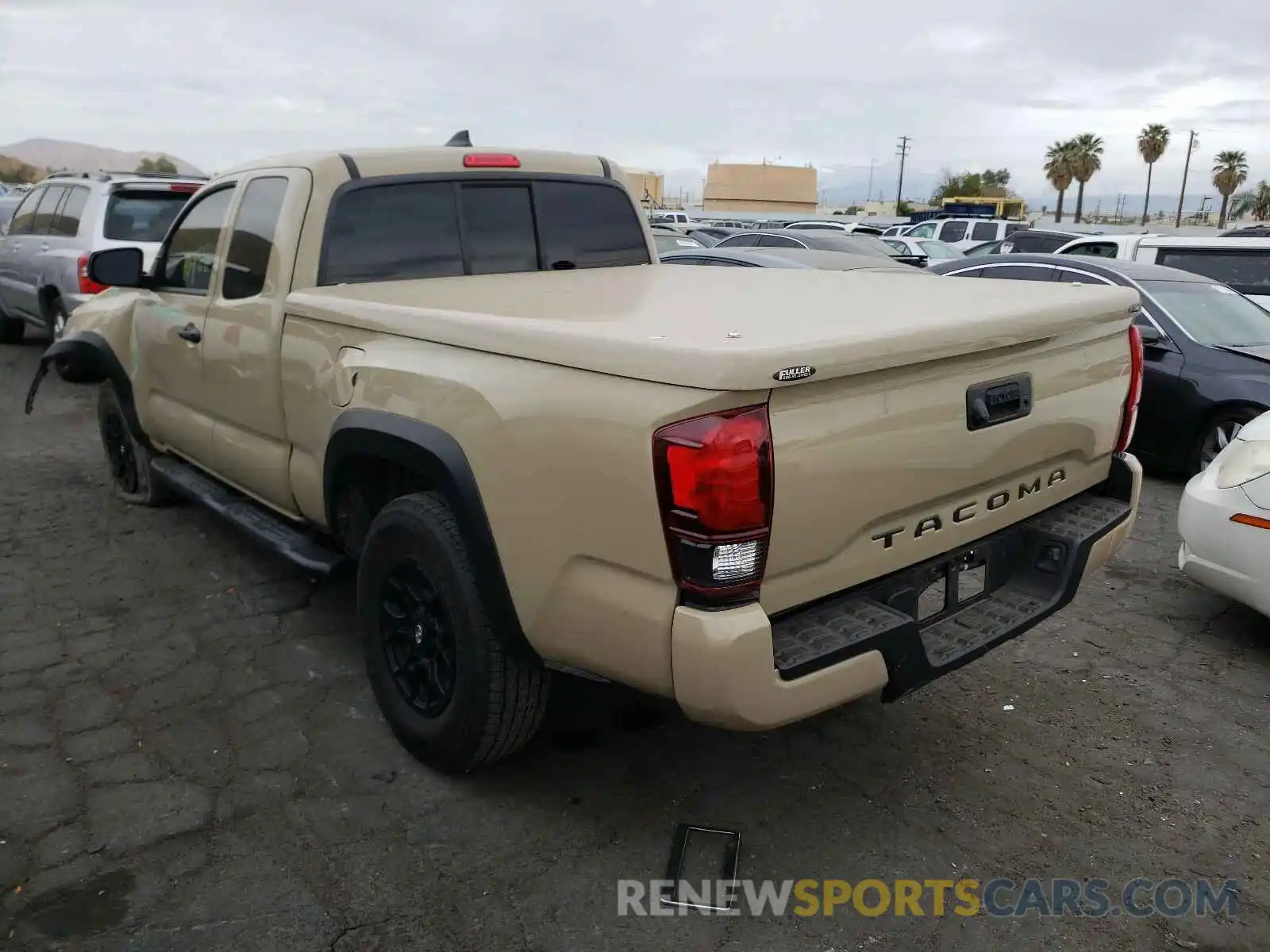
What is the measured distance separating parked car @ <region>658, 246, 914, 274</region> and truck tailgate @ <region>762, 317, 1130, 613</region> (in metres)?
7.06

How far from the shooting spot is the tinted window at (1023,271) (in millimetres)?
7832

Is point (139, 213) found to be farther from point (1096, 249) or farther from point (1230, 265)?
point (1230, 265)

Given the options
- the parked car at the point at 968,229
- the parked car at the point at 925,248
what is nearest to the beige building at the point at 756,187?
the parked car at the point at 968,229

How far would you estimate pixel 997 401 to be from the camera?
262 cm

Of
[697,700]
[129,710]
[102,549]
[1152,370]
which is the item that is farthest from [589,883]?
[1152,370]

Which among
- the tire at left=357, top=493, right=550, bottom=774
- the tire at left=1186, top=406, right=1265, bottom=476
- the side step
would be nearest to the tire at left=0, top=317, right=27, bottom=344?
the side step

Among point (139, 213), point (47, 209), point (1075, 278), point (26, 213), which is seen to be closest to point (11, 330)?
point (26, 213)

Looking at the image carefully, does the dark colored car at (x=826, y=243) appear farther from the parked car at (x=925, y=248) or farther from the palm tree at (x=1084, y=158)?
the palm tree at (x=1084, y=158)

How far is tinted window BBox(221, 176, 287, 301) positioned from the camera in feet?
12.4

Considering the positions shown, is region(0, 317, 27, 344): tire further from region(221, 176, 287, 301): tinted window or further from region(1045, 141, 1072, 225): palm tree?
region(1045, 141, 1072, 225): palm tree

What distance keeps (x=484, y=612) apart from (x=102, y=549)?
11.2 ft

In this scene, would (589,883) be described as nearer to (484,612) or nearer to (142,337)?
(484,612)

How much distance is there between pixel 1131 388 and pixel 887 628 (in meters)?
1.51

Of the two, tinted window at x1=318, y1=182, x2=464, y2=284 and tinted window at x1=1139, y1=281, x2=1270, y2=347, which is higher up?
tinted window at x1=318, y1=182, x2=464, y2=284
